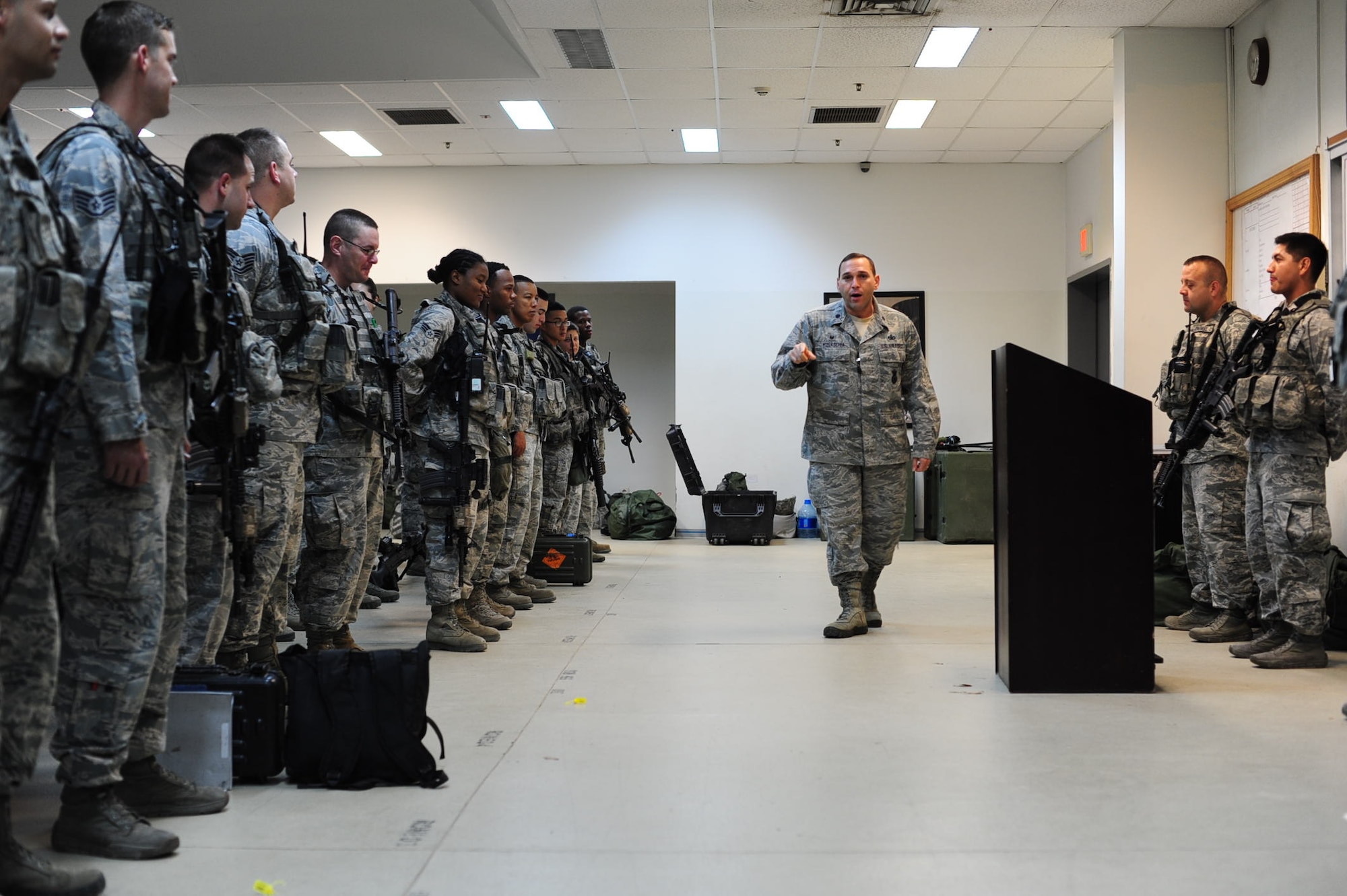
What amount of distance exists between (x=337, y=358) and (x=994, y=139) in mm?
8113

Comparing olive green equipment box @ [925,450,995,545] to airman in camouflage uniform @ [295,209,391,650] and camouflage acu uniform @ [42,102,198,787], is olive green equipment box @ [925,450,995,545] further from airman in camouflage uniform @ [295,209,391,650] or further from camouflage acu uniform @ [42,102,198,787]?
camouflage acu uniform @ [42,102,198,787]

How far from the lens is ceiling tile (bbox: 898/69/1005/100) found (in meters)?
8.16

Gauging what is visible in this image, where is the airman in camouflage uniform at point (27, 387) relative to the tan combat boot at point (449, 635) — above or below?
above

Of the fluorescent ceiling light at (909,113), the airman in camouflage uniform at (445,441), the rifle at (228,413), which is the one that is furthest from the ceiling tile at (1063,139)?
the rifle at (228,413)

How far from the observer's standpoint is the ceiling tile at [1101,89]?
820cm

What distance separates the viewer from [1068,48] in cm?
765

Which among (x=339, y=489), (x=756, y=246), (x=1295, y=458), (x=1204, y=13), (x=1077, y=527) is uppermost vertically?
(x=1204, y=13)

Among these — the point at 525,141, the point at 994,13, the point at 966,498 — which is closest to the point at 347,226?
the point at 994,13

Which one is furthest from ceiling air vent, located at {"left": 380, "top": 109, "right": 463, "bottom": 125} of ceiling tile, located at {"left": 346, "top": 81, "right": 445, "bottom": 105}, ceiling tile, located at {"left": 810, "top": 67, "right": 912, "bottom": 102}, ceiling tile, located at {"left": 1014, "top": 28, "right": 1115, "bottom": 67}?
ceiling tile, located at {"left": 1014, "top": 28, "right": 1115, "bottom": 67}

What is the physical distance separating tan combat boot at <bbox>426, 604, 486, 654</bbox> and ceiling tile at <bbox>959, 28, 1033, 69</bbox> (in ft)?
17.6

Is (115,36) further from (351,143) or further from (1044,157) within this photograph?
(1044,157)

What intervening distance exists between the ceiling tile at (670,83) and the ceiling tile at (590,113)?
30cm

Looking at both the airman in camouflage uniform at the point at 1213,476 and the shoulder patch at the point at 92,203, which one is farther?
the airman in camouflage uniform at the point at 1213,476

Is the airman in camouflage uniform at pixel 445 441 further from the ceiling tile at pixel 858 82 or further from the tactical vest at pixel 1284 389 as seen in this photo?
the ceiling tile at pixel 858 82
